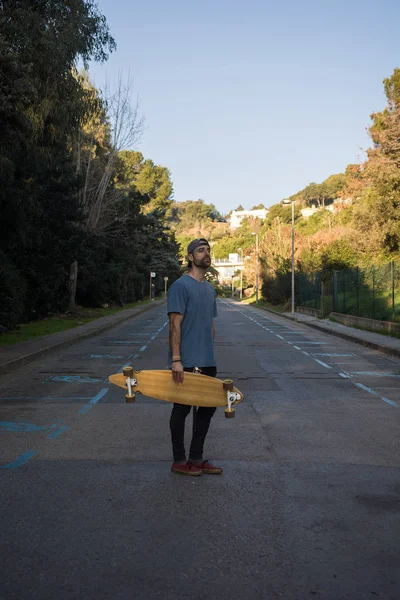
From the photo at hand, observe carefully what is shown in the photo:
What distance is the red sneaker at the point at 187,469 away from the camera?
5672 mm

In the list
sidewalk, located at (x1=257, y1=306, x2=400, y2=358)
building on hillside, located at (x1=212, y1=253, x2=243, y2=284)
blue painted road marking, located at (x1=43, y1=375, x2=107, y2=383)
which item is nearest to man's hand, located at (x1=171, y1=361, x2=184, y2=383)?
blue painted road marking, located at (x1=43, y1=375, x2=107, y2=383)

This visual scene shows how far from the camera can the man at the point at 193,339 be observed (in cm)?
565

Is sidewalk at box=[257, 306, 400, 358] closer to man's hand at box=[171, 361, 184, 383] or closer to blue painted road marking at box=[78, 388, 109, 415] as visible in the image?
blue painted road marking at box=[78, 388, 109, 415]

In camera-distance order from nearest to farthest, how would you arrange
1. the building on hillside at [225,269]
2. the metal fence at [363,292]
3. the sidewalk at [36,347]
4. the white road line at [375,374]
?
1. the white road line at [375,374]
2. the sidewalk at [36,347]
3. the metal fence at [363,292]
4. the building on hillside at [225,269]

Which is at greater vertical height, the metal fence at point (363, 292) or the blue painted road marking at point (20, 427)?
the metal fence at point (363, 292)

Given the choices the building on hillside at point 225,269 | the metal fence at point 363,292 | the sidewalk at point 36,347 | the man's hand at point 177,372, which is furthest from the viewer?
the building on hillside at point 225,269

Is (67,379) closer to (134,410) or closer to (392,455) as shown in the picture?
(134,410)

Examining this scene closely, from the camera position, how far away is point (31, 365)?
587 inches

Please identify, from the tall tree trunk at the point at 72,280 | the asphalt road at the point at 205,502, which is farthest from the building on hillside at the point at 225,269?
the asphalt road at the point at 205,502

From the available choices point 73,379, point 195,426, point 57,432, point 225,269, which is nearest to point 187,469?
point 195,426

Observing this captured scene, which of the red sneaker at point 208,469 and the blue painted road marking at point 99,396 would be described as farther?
the blue painted road marking at point 99,396

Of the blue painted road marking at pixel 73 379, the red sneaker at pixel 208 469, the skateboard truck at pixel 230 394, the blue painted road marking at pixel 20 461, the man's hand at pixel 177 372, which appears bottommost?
the blue painted road marking at pixel 73 379

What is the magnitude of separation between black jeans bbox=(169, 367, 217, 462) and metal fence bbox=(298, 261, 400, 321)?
62.7ft

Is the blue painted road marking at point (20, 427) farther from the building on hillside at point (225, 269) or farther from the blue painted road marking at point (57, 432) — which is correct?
the building on hillside at point (225, 269)
